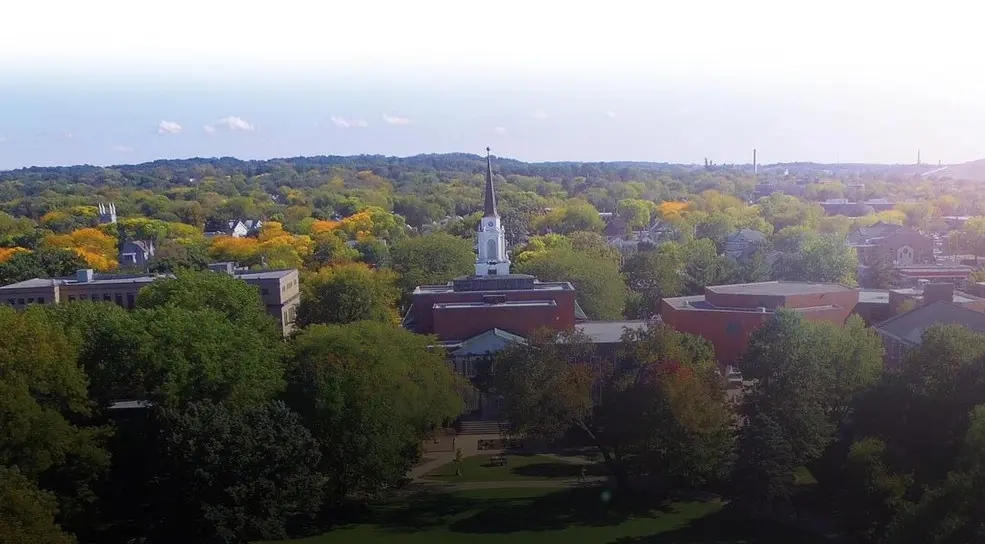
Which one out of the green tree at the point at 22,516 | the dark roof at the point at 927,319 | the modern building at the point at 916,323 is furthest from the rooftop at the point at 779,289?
the green tree at the point at 22,516

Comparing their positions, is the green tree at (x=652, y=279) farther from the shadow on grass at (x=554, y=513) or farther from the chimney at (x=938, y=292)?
the shadow on grass at (x=554, y=513)

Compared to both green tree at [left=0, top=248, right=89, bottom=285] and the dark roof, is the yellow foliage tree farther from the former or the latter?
the dark roof

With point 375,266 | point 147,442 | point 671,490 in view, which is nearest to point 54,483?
point 147,442

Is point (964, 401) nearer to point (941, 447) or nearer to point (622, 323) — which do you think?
point (941, 447)

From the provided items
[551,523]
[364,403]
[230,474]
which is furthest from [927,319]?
[230,474]

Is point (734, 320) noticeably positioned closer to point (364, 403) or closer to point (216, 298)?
point (364, 403)

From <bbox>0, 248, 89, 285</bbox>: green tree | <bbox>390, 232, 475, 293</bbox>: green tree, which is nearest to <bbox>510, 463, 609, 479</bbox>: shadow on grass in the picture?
<bbox>390, 232, 475, 293</bbox>: green tree
